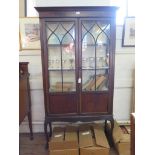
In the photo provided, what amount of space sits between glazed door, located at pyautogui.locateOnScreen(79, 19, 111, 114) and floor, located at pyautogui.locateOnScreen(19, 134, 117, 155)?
0.59 meters

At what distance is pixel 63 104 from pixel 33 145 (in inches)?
26.9

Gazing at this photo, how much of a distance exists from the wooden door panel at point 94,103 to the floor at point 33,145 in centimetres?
52

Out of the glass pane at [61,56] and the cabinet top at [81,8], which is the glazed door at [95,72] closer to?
the glass pane at [61,56]

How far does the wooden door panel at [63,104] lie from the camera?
9.80 feet

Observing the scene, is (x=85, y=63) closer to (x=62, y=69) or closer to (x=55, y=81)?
(x=62, y=69)

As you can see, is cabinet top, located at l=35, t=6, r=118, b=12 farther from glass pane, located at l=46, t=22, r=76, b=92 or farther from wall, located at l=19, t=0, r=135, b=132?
wall, located at l=19, t=0, r=135, b=132

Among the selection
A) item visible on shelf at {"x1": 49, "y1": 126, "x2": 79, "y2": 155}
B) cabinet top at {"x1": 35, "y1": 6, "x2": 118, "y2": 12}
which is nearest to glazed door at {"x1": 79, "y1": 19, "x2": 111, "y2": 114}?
cabinet top at {"x1": 35, "y1": 6, "x2": 118, "y2": 12}

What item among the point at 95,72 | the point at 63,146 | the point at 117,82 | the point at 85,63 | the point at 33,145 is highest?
the point at 85,63

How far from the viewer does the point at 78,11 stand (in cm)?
279

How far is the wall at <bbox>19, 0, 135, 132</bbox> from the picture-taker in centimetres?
343

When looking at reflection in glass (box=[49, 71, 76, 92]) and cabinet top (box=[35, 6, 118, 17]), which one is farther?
reflection in glass (box=[49, 71, 76, 92])

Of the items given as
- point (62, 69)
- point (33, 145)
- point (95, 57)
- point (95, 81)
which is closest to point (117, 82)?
point (95, 81)
